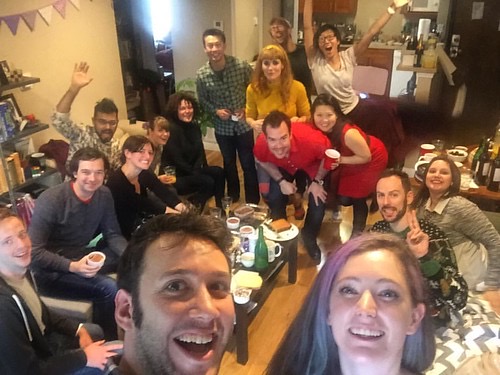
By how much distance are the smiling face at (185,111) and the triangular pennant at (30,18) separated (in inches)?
45.6

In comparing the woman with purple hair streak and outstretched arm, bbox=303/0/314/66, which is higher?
outstretched arm, bbox=303/0/314/66

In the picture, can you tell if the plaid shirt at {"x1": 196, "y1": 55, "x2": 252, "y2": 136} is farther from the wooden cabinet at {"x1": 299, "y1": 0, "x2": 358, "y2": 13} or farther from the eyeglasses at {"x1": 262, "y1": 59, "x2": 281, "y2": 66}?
the wooden cabinet at {"x1": 299, "y1": 0, "x2": 358, "y2": 13}

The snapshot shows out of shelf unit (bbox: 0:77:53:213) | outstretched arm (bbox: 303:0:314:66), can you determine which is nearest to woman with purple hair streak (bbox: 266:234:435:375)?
shelf unit (bbox: 0:77:53:213)

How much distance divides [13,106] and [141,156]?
1086 mm

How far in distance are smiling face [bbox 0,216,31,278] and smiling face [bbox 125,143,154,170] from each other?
1.01 meters

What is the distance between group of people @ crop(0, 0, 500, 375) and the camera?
3.44 ft

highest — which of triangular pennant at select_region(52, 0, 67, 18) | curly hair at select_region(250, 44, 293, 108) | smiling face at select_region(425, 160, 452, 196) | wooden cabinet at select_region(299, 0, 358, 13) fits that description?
triangular pennant at select_region(52, 0, 67, 18)

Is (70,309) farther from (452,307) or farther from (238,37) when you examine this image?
(238,37)

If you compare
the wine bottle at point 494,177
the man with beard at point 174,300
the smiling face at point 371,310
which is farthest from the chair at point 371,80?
the man with beard at point 174,300

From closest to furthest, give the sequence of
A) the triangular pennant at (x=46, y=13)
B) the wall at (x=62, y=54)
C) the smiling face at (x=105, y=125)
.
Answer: the smiling face at (x=105, y=125) < the wall at (x=62, y=54) < the triangular pennant at (x=46, y=13)

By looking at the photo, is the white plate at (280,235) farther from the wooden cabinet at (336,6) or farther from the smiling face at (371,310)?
the wooden cabinet at (336,6)

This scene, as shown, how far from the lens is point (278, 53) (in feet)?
10.7

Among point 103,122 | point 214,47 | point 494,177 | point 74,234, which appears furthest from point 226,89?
point 494,177

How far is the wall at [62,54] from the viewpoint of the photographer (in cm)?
342
